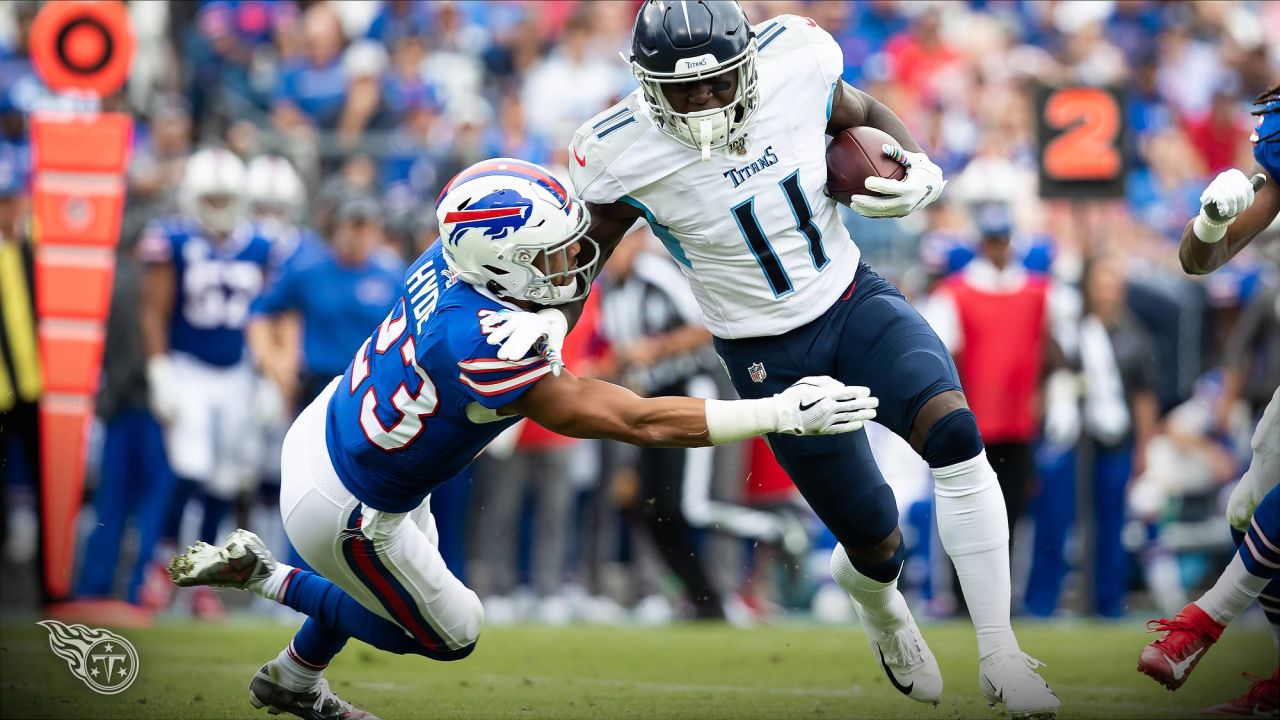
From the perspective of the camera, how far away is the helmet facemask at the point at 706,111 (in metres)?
4.27

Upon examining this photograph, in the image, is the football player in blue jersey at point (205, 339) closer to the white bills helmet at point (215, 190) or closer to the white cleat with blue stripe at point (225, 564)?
the white bills helmet at point (215, 190)

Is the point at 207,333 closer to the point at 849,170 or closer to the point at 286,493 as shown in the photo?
the point at 286,493

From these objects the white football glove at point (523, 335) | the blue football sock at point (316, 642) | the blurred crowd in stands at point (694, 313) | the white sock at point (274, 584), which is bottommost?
the blurred crowd in stands at point (694, 313)

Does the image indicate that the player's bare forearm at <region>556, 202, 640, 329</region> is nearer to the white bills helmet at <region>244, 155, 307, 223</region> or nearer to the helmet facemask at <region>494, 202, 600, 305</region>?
the helmet facemask at <region>494, 202, 600, 305</region>

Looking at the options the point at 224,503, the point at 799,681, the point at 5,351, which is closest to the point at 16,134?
the point at 5,351

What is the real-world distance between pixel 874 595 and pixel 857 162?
53.4 inches

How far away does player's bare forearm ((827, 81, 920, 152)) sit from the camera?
475 cm

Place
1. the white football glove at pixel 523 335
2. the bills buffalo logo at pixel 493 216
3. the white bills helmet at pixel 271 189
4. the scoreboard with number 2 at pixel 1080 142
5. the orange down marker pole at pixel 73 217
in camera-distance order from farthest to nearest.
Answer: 1. the white bills helmet at pixel 271 189
2. the scoreboard with number 2 at pixel 1080 142
3. the orange down marker pole at pixel 73 217
4. the bills buffalo logo at pixel 493 216
5. the white football glove at pixel 523 335

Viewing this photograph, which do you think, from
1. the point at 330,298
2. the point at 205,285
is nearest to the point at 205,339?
the point at 205,285

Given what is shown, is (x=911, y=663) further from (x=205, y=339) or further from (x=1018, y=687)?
(x=205, y=339)

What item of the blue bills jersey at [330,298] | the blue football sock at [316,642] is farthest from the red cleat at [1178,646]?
the blue bills jersey at [330,298]

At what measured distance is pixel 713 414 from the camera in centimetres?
404

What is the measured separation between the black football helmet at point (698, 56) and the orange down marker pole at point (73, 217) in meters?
4.32

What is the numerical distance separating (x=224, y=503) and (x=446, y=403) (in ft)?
15.1
